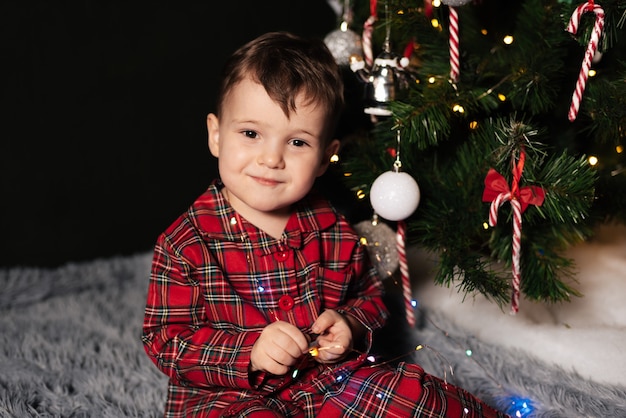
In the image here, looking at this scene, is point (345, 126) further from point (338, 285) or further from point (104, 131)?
point (104, 131)

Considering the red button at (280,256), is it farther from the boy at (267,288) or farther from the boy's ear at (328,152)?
the boy's ear at (328,152)

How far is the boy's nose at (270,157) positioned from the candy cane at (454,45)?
342 mm

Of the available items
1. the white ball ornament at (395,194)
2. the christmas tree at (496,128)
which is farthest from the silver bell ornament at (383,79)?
A: the white ball ornament at (395,194)

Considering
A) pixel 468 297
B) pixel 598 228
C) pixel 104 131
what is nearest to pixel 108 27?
pixel 104 131

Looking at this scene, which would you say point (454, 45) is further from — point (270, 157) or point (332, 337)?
point (332, 337)

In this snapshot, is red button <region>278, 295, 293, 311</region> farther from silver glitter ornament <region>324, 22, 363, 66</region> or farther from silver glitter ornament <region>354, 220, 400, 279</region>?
silver glitter ornament <region>324, 22, 363, 66</region>

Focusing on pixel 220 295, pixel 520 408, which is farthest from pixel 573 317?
pixel 220 295

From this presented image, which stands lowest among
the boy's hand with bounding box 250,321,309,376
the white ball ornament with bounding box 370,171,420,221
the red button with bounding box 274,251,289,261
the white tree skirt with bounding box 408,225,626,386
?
the white tree skirt with bounding box 408,225,626,386

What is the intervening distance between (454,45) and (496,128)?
0.16 metres

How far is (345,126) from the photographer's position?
1.57 m

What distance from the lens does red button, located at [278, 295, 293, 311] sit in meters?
1.18

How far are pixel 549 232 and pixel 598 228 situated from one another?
0.48 meters

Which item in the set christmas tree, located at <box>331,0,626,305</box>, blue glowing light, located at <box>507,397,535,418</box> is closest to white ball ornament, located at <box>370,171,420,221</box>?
christmas tree, located at <box>331,0,626,305</box>

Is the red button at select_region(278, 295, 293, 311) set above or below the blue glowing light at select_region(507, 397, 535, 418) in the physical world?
above
